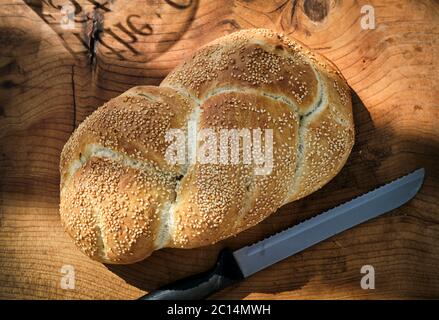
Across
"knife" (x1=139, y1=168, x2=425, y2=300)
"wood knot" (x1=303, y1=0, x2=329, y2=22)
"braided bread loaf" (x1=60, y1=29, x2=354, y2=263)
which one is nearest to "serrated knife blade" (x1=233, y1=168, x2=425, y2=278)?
"knife" (x1=139, y1=168, x2=425, y2=300)

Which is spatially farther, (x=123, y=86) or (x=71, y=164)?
(x=123, y=86)

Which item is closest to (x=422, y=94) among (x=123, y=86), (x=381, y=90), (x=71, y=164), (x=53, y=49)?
(x=381, y=90)

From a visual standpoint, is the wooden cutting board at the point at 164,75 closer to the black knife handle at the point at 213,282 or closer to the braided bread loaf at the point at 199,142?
the black knife handle at the point at 213,282

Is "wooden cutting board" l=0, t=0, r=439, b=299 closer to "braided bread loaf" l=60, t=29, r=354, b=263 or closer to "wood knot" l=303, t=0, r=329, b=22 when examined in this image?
"wood knot" l=303, t=0, r=329, b=22

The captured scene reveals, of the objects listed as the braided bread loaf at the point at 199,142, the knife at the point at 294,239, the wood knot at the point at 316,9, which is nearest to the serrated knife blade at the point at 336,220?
the knife at the point at 294,239
